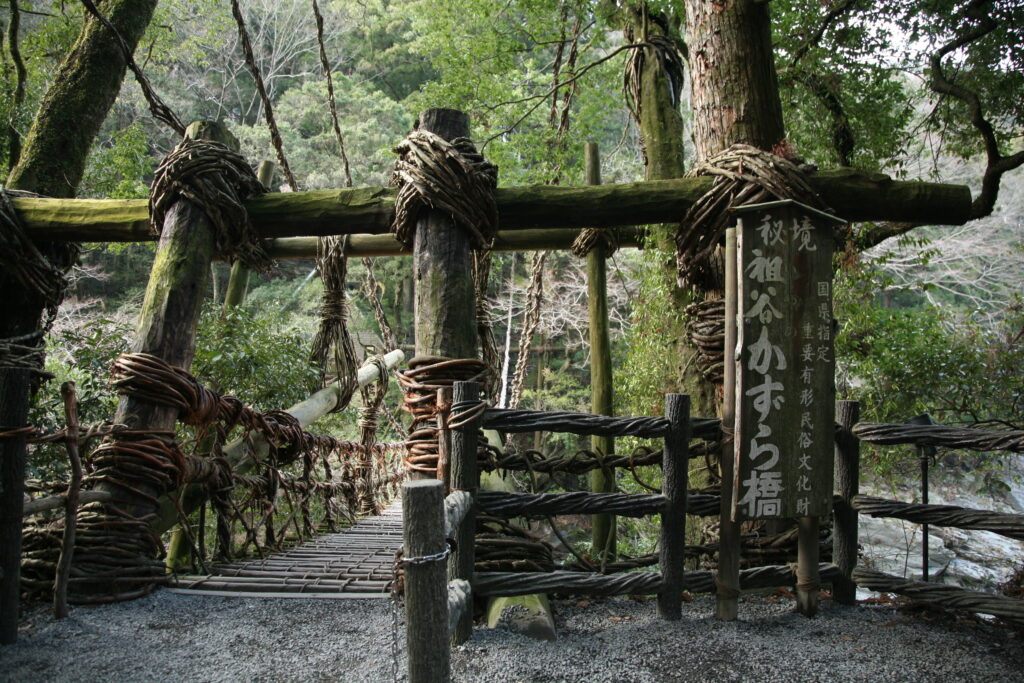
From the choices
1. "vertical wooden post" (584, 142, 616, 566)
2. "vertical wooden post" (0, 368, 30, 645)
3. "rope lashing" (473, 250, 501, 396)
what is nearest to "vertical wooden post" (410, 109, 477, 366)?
"rope lashing" (473, 250, 501, 396)

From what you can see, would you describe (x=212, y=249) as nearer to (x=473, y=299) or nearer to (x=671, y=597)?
(x=473, y=299)

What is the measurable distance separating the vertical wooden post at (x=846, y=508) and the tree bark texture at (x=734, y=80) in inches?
48.1

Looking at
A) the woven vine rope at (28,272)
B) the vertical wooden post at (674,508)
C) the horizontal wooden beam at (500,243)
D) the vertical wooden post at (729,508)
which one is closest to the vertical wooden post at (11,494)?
the woven vine rope at (28,272)

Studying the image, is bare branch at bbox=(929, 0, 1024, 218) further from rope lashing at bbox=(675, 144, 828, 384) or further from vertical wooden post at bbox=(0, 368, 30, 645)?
vertical wooden post at bbox=(0, 368, 30, 645)

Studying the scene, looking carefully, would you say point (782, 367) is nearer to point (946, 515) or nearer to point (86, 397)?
point (946, 515)

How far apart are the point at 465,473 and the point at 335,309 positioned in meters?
1.80

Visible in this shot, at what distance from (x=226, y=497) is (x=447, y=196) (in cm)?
164

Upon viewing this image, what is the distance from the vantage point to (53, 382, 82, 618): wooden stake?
6.59 ft

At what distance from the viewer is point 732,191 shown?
7.37ft

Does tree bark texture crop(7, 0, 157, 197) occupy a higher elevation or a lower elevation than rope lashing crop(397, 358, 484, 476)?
higher

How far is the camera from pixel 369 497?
19.2 feet

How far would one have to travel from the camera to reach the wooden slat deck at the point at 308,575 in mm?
2369

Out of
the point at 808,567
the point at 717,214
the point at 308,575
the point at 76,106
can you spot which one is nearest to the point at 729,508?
the point at 808,567

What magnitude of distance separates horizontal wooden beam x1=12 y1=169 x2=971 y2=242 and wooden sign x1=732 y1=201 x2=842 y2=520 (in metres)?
0.36
